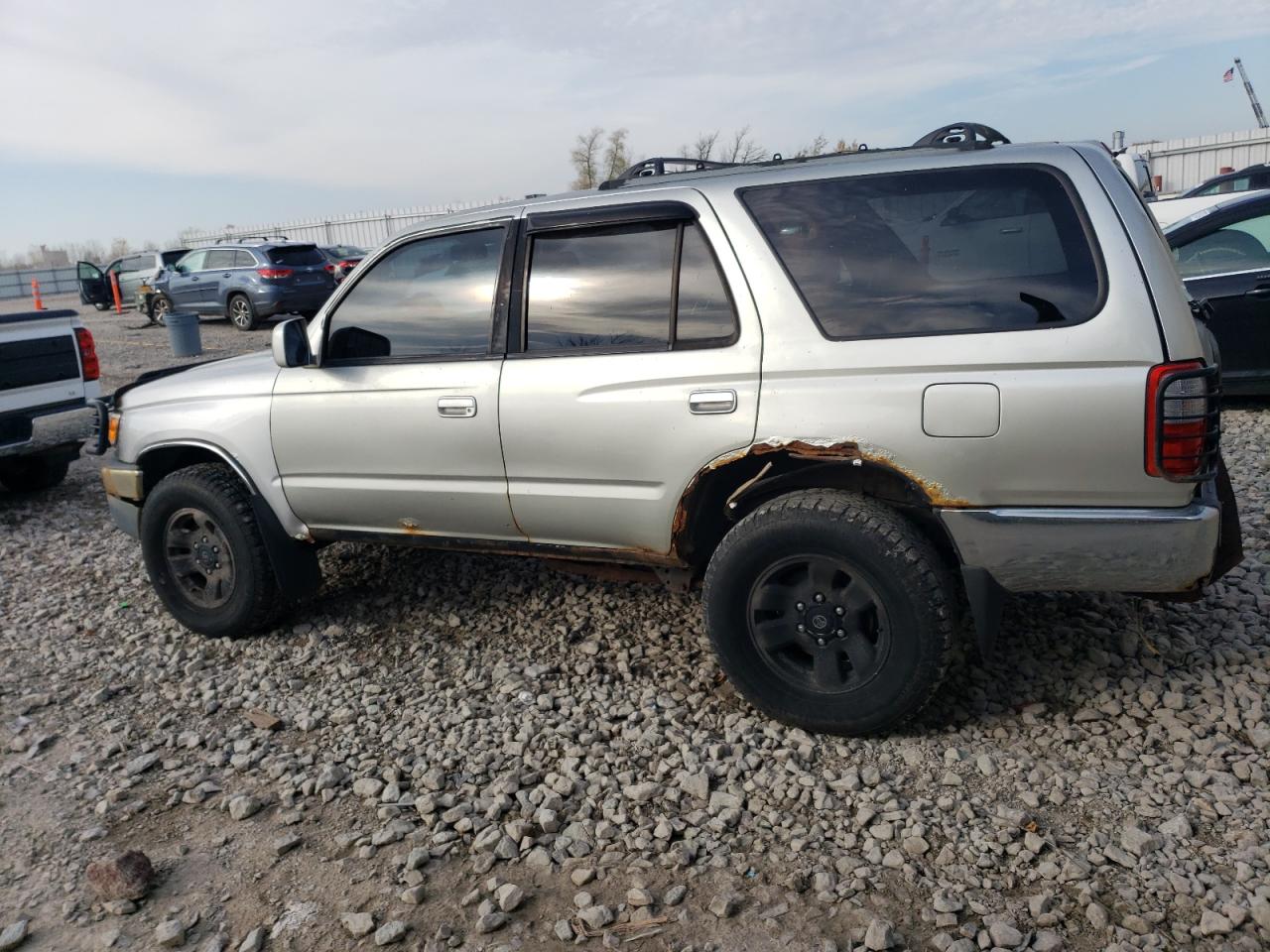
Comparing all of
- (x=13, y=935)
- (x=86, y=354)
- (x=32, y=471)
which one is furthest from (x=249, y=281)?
(x=13, y=935)

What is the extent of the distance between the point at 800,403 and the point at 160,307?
20.1 metres

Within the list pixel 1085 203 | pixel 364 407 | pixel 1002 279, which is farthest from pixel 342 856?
pixel 1085 203

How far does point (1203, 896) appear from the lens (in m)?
2.48

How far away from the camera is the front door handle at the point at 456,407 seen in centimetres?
369

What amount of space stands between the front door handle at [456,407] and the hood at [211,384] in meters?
0.91

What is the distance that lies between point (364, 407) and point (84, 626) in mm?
2109

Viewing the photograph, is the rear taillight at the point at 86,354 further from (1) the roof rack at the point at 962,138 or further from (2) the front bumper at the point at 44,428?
(1) the roof rack at the point at 962,138

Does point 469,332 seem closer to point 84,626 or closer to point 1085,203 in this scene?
point 1085,203

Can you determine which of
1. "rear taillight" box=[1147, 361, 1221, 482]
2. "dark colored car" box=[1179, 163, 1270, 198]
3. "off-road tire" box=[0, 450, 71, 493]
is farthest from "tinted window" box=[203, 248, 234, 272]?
"rear taillight" box=[1147, 361, 1221, 482]

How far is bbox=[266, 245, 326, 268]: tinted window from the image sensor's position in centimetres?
1773

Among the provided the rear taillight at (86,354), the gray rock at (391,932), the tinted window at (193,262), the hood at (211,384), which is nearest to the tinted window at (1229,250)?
the hood at (211,384)

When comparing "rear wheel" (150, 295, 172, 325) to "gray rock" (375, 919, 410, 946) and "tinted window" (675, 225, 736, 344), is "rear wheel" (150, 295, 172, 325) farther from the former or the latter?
"gray rock" (375, 919, 410, 946)

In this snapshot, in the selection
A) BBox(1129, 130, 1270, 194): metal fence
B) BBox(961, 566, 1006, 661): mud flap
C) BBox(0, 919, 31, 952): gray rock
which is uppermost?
BBox(1129, 130, 1270, 194): metal fence

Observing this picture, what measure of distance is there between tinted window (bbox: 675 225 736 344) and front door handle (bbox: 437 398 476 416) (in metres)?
0.84
